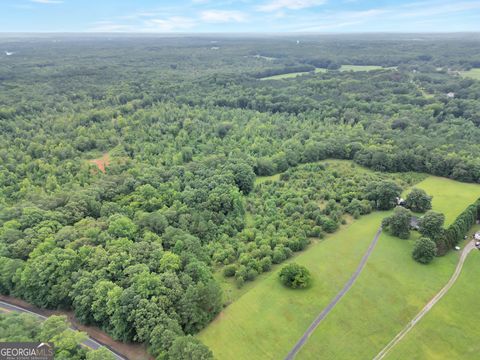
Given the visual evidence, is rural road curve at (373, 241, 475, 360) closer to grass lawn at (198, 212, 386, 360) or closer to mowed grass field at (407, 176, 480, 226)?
mowed grass field at (407, 176, 480, 226)

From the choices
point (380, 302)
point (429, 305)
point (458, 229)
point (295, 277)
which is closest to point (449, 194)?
point (458, 229)

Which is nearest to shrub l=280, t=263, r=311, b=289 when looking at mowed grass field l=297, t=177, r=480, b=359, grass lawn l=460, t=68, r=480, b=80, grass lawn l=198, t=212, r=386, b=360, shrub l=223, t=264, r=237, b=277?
grass lawn l=198, t=212, r=386, b=360

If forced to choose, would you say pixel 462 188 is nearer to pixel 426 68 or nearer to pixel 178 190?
pixel 178 190

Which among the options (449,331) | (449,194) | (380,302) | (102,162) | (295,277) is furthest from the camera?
(102,162)

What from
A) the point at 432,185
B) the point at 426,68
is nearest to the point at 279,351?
the point at 432,185

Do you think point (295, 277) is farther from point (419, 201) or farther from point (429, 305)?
point (419, 201)
